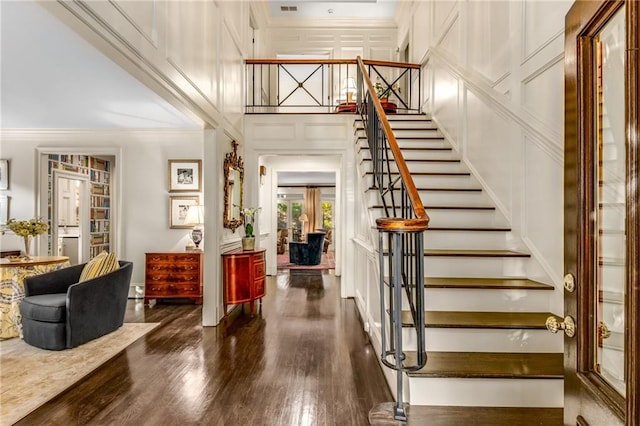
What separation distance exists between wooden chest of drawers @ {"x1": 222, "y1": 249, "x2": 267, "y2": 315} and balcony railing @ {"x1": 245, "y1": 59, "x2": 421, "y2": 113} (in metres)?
2.11

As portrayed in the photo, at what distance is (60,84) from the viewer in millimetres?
3369

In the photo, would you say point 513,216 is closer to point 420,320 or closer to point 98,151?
point 420,320

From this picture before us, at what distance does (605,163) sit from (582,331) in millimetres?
465

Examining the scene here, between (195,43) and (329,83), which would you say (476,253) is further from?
(329,83)

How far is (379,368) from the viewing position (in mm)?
2865

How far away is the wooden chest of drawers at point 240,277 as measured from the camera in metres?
4.28

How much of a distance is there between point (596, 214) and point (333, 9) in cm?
778

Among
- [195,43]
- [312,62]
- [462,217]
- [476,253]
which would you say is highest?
[312,62]

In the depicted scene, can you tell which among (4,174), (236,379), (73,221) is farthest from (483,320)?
(73,221)

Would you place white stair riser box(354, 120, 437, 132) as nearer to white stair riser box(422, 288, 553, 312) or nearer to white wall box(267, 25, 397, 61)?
white stair riser box(422, 288, 553, 312)

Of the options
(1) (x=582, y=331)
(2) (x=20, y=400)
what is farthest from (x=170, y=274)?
(1) (x=582, y=331)

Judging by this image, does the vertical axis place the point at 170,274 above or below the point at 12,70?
below

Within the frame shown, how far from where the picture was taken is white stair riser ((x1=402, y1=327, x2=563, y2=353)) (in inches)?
87.4

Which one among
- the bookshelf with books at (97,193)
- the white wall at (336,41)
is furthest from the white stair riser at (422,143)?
the bookshelf with books at (97,193)
